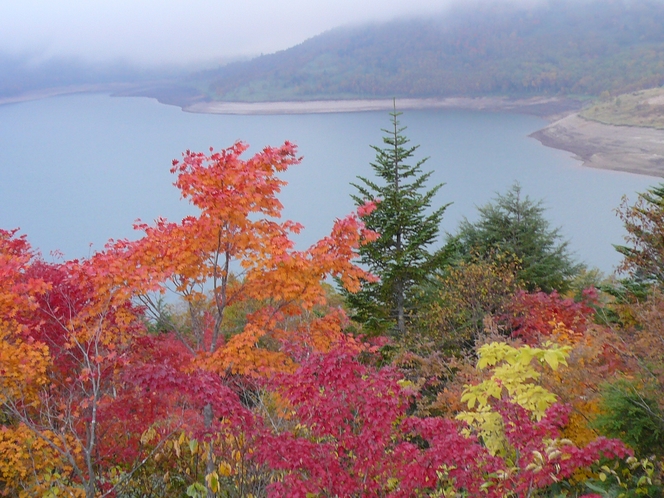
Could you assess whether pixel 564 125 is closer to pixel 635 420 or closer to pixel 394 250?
pixel 394 250

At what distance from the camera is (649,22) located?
120812 mm

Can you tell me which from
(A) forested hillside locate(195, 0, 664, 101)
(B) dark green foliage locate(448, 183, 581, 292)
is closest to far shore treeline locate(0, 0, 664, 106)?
(A) forested hillside locate(195, 0, 664, 101)

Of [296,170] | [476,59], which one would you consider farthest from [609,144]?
[476,59]

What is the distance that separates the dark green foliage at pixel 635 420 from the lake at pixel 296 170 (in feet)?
87.9

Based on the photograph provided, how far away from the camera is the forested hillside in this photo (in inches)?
3853

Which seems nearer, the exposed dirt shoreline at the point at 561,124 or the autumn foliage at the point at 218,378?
the autumn foliage at the point at 218,378

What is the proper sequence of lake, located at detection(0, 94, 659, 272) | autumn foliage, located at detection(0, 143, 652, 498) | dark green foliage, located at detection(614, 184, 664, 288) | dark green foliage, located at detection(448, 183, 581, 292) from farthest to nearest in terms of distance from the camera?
lake, located at detection(0, 94, 659, 272) → dark green foliage, located at detection(448, 183, 581, 292) → dark green foliage, located at detection(614, 184, 664, 288) → autumn foliage, located at detection(0, 143, 652, 498)

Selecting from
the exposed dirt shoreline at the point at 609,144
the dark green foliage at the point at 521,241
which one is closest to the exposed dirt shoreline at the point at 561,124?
the exposed dirt shoreline at the point at 609,144

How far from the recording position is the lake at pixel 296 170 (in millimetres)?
43219

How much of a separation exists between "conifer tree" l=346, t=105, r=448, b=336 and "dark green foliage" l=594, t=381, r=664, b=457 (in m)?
7.53

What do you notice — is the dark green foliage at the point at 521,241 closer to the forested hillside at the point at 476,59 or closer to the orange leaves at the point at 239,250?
the orange leaves at the point at 239,250

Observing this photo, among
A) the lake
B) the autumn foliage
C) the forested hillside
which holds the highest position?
the forested hillside

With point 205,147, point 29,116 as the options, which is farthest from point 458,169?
point 29,116

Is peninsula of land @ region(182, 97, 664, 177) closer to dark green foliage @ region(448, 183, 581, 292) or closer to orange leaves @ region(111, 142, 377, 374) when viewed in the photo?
dark green foliage @ region(448, 183, 581, 292)
